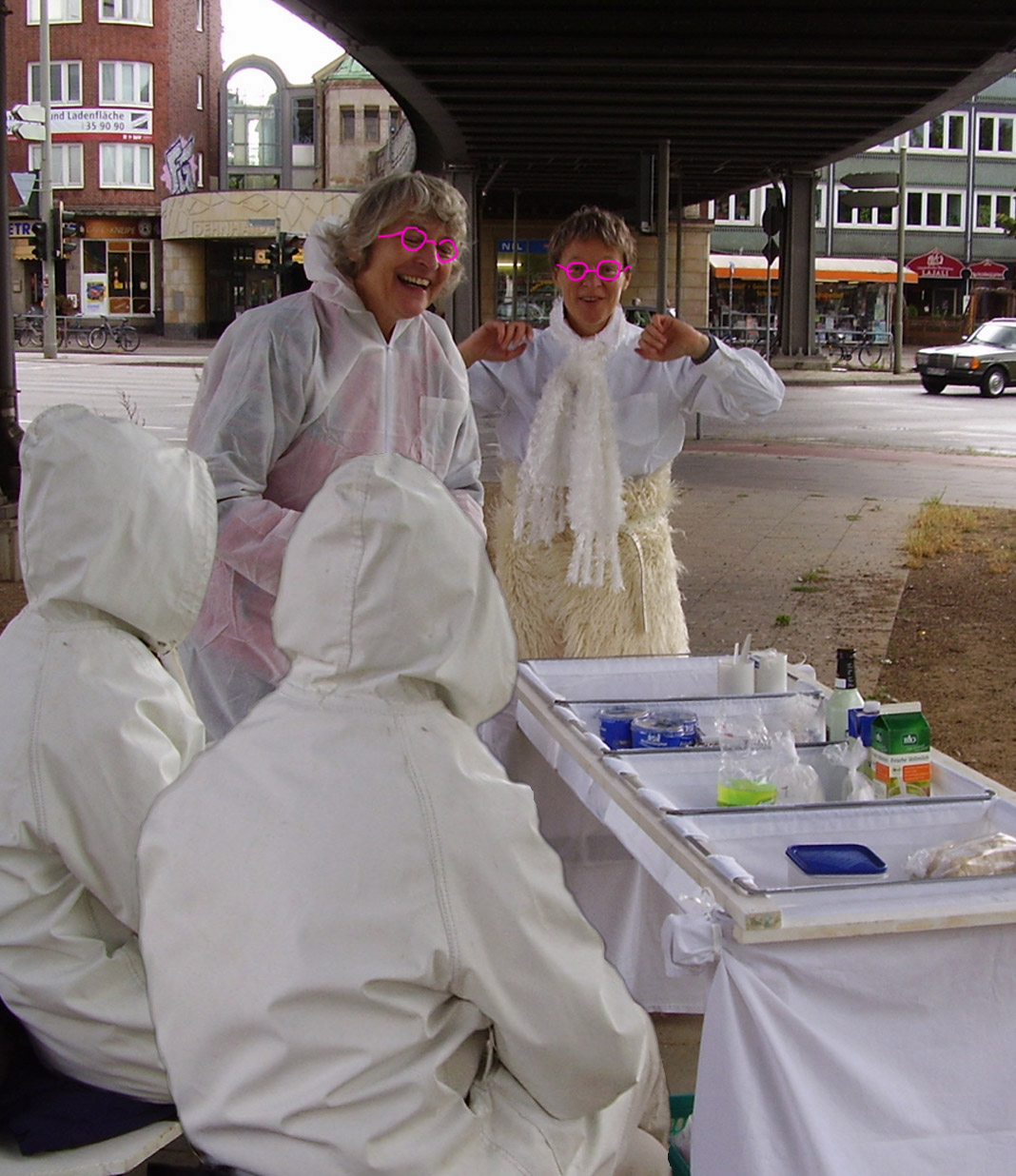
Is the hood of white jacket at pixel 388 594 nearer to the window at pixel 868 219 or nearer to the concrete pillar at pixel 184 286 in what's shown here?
the concrete pillar at pixel 184 286

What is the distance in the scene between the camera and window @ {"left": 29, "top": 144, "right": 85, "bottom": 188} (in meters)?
50.9

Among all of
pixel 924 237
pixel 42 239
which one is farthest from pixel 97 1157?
pixel 924 237

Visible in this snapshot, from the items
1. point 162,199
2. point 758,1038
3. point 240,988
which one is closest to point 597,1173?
point 758,1038

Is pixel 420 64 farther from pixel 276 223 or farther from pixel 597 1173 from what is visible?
pixel 276 223

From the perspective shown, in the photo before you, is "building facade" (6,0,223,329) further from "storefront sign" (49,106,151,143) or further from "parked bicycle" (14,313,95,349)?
"parked bicycle" (14,313,95,349)

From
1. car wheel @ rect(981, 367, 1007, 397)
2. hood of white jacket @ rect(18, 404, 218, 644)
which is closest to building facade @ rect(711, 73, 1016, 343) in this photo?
car wheel @ rect(981, 367, 1007, 397)

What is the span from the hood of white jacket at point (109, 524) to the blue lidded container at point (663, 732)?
3.84ft

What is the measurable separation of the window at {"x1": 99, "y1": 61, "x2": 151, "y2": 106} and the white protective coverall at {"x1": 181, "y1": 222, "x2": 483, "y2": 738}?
52.8 metres

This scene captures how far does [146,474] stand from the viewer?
2.11m

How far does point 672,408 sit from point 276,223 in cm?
4480

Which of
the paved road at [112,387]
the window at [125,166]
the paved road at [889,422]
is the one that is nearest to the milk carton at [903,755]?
the paved road at [112,387]

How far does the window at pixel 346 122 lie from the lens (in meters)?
56.8

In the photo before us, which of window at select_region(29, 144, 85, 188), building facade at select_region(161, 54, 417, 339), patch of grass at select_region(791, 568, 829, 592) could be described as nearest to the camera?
patch of grass at select_region(791, 568, 829, 592)

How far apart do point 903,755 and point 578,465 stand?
1402 millimetres
